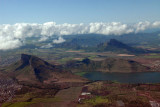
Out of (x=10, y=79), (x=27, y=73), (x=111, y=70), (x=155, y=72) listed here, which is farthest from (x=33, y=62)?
(x=155, y=72)

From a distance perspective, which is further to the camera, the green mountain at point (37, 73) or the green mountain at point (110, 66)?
the green mountain at point (110, 66)

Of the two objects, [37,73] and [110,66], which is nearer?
[37,73]

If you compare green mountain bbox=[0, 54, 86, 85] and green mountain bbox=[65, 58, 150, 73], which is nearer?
green mountain bbox=[0, 54, 86, 85]

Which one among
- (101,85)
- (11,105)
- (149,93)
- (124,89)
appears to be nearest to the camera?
(11,105)

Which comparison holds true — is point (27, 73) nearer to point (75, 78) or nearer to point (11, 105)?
point (75, 78)

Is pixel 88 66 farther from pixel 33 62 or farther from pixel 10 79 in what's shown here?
pixel 10 79

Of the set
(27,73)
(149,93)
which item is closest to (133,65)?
(149,93)

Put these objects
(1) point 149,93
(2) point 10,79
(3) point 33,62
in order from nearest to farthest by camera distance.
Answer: (1) point 149,93
(2) point 10,79
(3) point 33,62

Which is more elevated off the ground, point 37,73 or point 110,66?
point 110,66

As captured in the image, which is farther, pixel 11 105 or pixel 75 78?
pixel 75 78
